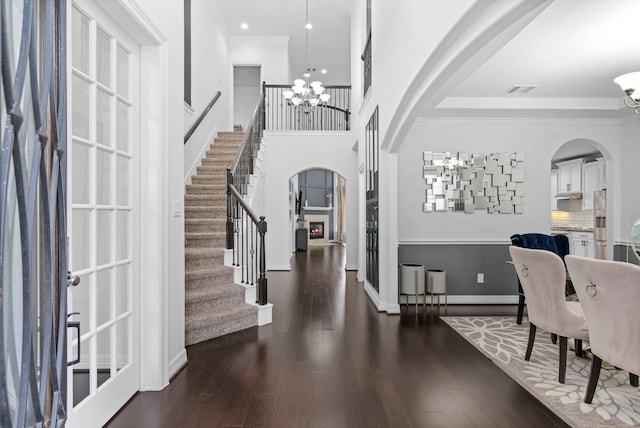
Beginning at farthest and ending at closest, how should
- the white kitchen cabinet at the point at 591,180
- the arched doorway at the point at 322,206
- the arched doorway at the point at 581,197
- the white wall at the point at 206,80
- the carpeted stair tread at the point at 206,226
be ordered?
the arched doorway at the point at 322,206 → the white kitchen cabinet at the point at 591,180 → the arched doorway at the point at 581,197 → the white wall at the point at 206,80 → the carpeted stair tread at the point at 206,226

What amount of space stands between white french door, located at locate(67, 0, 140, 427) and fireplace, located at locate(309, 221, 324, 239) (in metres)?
12.8

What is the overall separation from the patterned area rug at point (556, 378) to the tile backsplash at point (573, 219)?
198 inches

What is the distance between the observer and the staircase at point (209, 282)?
3.73 meters

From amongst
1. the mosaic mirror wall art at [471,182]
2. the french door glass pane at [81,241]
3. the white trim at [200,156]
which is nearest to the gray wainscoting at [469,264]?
the mosaic mirror wall art at [471,182]

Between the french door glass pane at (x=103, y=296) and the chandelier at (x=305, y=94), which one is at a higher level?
the chandelier at (x=305, y=94)

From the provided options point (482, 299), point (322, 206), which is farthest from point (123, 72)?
point (322, 206)

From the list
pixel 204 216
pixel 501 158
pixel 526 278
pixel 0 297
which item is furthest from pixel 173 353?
pixel 501 158

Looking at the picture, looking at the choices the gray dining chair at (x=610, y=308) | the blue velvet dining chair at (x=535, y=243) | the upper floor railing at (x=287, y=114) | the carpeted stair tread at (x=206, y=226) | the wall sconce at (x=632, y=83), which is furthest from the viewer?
the upper floor railing at (x=287, y=114)

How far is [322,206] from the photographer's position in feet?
54.1

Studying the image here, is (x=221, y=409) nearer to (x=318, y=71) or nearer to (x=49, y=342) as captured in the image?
(x=49, y=342)

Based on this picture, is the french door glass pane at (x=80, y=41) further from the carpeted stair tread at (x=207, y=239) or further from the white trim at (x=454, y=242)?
the white trim at (x=454, y=242)

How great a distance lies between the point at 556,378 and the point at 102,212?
346 centimetres

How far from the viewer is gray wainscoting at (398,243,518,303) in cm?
532

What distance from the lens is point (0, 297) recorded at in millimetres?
1123
